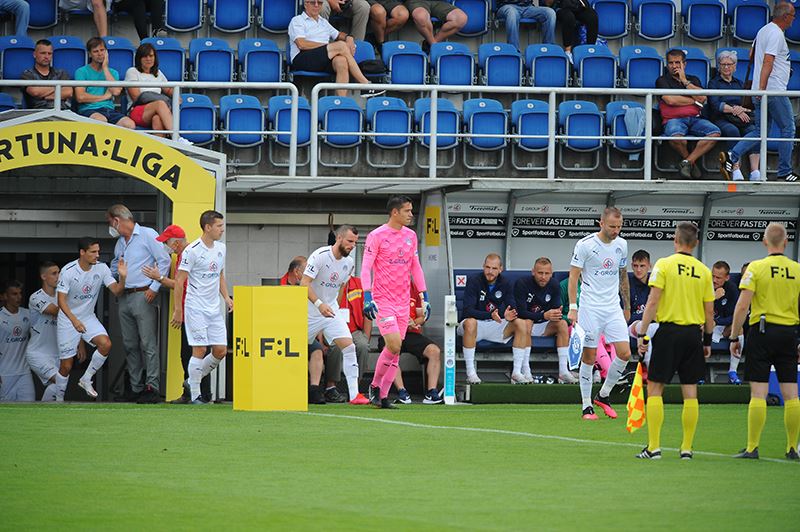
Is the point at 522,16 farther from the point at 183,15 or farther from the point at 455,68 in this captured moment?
the point at 183,15

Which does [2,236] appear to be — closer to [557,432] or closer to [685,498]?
[557,432]

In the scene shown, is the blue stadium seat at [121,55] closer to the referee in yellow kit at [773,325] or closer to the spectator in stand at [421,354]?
the spectator in stand at [421,354]

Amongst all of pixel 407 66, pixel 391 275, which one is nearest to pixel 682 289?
pixel 391 275

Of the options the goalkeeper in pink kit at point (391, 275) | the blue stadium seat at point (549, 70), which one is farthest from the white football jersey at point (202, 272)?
the blue stadium seat at point (549, 70)

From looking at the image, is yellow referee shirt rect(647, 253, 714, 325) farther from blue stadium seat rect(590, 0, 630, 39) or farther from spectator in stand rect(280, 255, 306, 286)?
blue stadium seat rect(590, 0, 630, 39)

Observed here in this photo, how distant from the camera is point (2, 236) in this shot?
738 inches

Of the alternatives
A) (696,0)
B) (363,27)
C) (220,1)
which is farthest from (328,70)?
(696,0)

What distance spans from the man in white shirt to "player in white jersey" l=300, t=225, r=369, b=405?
168 inches

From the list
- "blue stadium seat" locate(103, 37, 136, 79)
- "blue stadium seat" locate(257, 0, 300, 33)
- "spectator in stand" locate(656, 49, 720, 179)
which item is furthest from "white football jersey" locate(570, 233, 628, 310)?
"blue stadium seat" locate(257, 0, 300, 33)

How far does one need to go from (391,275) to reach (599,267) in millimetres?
2371

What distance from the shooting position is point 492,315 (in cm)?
1834

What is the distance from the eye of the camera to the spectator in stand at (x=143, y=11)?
832 inches

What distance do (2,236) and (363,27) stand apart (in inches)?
259

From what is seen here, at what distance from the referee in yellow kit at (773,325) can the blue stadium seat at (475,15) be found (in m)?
12.2
